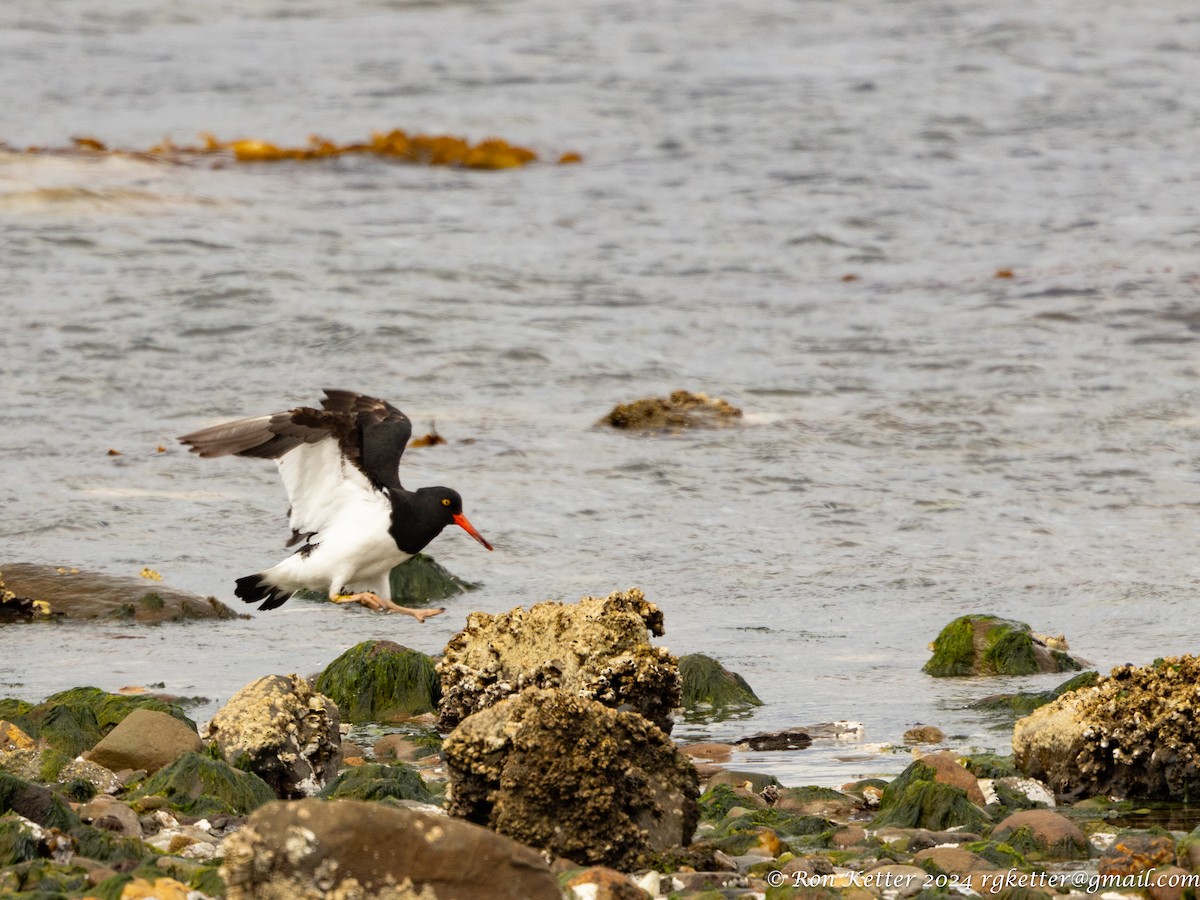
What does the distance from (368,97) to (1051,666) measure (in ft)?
65.6

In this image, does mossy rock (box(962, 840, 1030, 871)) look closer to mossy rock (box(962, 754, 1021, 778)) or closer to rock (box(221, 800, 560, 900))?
mossy rock (box(962, 754, 1021, 778))

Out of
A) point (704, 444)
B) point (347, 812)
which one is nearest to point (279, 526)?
point (704, 444)

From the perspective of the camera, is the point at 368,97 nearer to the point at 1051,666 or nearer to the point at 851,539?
the point at 851,539

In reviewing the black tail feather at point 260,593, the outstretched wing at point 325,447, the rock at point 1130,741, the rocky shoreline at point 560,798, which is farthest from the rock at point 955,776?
the outstretched wing at point 325,447

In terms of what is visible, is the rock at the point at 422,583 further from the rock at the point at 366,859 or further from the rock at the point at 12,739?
the rock at the point at 366,859

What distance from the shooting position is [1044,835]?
4141 mm

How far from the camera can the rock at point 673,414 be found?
11156mm

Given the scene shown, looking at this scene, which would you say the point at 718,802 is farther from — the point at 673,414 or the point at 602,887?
the point at 673,414

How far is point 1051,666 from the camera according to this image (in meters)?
6.40

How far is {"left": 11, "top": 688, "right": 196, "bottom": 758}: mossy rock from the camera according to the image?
17.0 ft

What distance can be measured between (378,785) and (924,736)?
1.86 metres

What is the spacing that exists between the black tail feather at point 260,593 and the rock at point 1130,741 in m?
3.82

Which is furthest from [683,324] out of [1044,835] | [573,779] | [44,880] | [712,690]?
[44,880]

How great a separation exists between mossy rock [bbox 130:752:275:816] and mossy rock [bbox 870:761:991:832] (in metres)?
1.59
